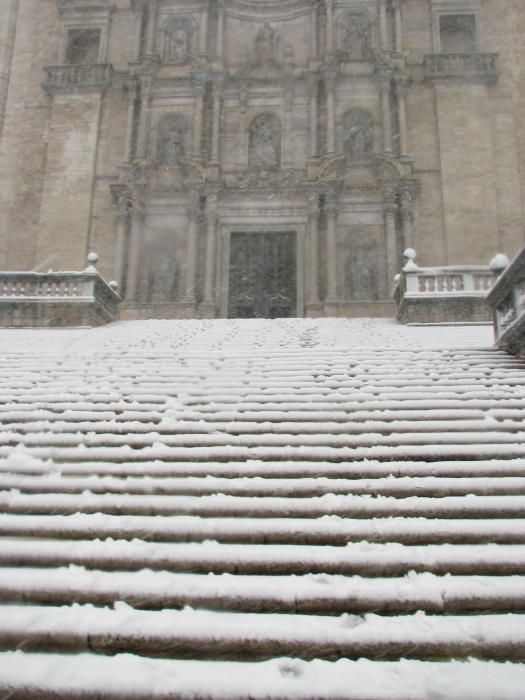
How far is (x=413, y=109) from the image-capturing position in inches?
825

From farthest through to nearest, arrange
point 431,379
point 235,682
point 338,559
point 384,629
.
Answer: point 431,379, point 338,559, point 384,629, point 235,682

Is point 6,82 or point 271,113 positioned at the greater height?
point 6,82

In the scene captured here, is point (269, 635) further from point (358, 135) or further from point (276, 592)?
point (358, 135)

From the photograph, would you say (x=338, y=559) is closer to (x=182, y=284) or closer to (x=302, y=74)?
(x=182, y=284)

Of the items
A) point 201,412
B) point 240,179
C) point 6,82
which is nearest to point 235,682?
point 201,412

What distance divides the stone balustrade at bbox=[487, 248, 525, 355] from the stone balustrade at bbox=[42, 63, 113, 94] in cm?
1811

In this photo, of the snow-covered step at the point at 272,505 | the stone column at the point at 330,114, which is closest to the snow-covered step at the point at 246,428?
the snow-covered step at the point at 272,505

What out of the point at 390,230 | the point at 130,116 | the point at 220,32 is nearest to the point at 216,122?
the point at 130,116

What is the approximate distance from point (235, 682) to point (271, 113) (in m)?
21.1

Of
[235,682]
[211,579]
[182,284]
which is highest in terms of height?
[182,284]

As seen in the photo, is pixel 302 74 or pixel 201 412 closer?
pixel 201 412

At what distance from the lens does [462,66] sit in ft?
68.3

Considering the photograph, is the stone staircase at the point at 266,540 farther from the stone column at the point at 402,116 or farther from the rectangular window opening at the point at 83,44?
the rectangular window opening at the point at 83,44

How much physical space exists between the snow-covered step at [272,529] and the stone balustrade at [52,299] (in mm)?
9968
